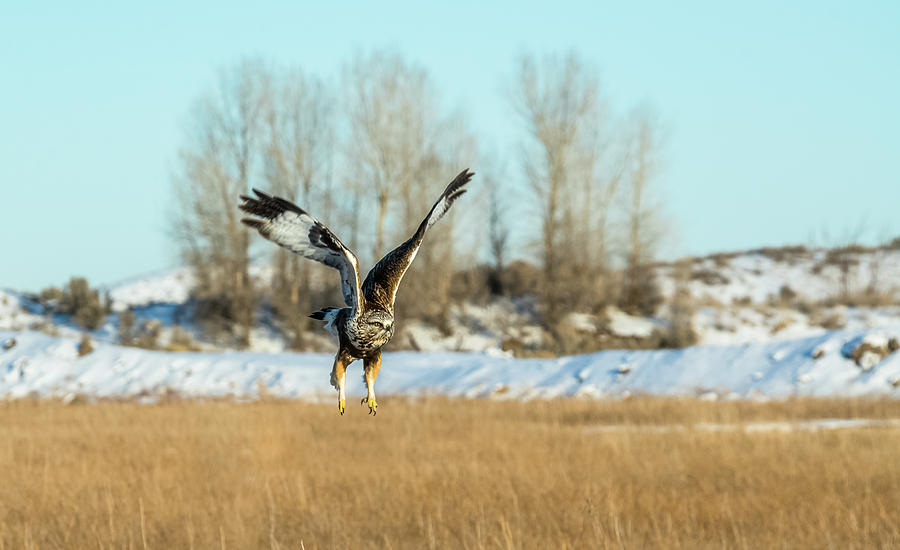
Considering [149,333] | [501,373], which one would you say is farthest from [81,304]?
[501,373]

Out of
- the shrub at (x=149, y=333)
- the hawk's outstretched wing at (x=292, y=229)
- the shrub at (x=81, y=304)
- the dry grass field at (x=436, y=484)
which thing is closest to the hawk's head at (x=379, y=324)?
the hawk's outstretched wing at (x=292, y=229)

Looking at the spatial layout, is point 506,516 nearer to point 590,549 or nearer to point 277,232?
point 590,549

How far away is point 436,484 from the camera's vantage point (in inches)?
406

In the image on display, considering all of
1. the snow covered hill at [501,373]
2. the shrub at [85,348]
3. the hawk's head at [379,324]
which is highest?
the hawk's head at [379,324]

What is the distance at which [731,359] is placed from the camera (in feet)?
75.8

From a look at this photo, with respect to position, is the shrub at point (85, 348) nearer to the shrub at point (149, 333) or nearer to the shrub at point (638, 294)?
the shrub at point (149, 333)

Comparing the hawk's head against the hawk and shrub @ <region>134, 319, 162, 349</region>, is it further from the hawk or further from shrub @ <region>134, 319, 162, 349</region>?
shrub @ <region>134, 319, 162, 349</region>

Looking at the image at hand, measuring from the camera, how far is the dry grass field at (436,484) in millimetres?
8039

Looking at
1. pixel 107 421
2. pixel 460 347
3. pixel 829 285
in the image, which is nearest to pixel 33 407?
pixel 107 421

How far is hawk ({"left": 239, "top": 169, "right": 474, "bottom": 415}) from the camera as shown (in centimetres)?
246

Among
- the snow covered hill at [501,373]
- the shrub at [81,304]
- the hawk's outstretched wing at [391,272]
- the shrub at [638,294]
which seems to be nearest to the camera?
the hawk's outstretched wing at [391,272]

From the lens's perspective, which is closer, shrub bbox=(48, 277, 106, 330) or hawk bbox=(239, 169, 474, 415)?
hawk bbox=(239, 169, 474, 415)

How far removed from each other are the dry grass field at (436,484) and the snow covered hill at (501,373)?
4.66 metres

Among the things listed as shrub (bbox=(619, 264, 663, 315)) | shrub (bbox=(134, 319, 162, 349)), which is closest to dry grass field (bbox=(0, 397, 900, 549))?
shrub (bbox=(134, 319, 162, 349))
